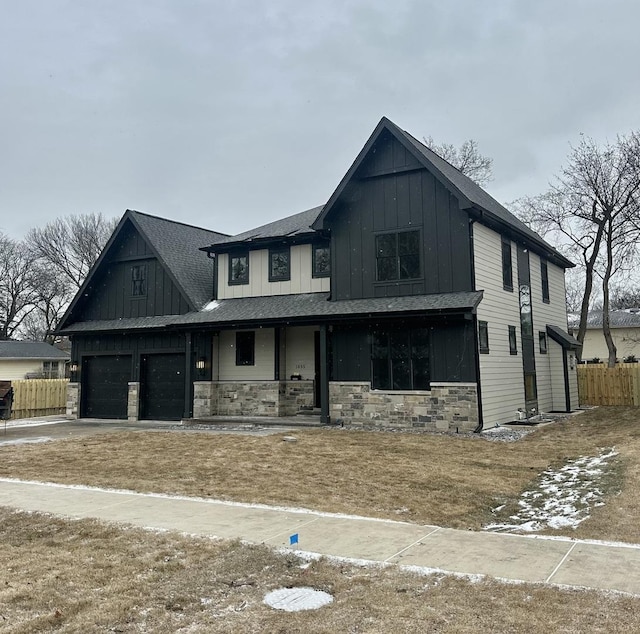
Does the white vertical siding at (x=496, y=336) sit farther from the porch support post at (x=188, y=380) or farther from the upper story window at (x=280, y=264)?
the porch support post at (x=188, y=380)

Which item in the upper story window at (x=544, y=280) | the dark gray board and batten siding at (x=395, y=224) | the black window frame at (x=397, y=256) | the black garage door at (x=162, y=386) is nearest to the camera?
the dark gray board and batten siding at (x=395, y=224)

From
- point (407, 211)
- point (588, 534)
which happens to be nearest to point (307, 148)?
point (407, 211)

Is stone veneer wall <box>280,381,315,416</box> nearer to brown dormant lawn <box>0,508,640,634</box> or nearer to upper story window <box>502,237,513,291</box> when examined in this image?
upper story window <box>502,237,513,291</box>

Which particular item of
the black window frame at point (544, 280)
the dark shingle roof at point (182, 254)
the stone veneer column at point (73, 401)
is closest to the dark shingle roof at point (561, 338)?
the black window frame at point (544, 280)

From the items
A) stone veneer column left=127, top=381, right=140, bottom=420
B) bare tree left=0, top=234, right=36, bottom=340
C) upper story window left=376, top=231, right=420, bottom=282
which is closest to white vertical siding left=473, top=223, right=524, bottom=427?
upper story window left=376, top=231, right=420, bottom=282

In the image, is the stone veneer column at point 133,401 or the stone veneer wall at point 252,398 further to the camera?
the stone veneer column at point 133,401

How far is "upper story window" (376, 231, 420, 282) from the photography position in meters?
16.2

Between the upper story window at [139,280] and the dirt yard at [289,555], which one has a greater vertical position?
the upper story window at [139,280]

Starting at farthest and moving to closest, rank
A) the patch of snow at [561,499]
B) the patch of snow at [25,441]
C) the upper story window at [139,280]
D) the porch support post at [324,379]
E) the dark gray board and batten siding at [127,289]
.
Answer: the upper story window at [139,280] < the dark gray board and batten siding at [127,289] < the porch support post at [324,379] < the patch of snow at [25,441] < the patch of snow at [561,499]

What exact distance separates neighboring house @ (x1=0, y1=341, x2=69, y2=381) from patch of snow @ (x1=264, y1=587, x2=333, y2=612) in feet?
116

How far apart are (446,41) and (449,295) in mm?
8935

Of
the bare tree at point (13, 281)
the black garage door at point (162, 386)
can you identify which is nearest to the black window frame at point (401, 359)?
the black garage door at point (162, 386)

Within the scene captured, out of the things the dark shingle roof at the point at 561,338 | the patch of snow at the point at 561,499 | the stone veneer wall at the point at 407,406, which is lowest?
the patch of snow at the point at 561,499

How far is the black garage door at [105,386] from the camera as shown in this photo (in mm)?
20844
